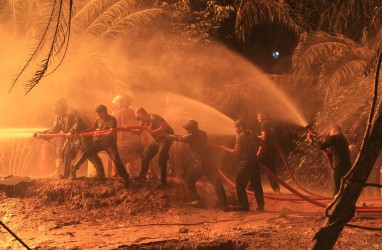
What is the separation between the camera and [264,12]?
47.2ft

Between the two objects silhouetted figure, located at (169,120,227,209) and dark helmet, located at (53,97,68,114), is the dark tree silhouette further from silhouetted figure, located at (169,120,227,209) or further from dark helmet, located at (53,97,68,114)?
dark helmet, located at (53,97,68,114)

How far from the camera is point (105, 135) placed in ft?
32.0

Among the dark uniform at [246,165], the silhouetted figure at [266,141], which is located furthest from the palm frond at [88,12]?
the dark uniform at [246,165]

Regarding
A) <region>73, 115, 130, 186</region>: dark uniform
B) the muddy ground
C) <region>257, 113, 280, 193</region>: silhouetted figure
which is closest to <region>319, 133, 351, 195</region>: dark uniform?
the muddy ground

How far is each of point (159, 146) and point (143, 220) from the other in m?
1.67

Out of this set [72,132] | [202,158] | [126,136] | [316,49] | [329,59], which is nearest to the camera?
[202,158]

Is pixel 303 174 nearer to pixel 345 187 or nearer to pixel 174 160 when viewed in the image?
pixel 174 160

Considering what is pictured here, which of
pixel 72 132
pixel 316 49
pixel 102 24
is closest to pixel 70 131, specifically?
pixel 72 132

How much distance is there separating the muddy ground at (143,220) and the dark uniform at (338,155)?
862mm

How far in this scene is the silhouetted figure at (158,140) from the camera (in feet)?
32.2

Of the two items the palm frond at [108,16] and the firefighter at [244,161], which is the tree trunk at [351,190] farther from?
the palm frond at [108,16]

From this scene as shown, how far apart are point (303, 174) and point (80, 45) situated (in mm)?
7551

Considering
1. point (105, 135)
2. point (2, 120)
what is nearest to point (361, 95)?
point (105, 135)

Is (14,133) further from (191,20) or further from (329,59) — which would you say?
(329,59)
